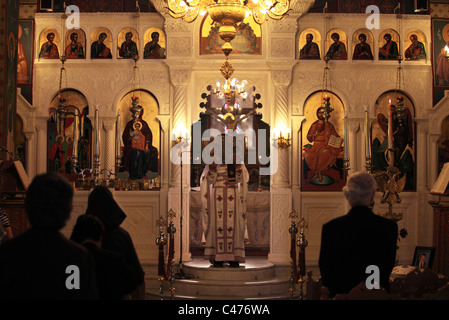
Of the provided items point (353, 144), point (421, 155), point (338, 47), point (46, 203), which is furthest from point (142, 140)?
point (46, 203)

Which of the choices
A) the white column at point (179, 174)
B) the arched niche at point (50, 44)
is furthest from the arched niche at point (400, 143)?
the arched niche at point (50, 44)

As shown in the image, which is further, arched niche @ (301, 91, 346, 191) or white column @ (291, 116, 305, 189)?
arched niche @ (301, 91, 346, 191)

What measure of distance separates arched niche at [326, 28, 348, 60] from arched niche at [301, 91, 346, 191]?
2.55ft

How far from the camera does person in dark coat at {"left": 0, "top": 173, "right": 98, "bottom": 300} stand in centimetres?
360

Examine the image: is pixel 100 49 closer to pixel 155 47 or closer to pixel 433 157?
pixel 155 47

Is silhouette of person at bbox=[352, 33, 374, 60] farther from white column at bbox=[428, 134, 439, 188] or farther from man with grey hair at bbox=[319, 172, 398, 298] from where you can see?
man with grey hair at bbox=[319, 172, 398, 298]

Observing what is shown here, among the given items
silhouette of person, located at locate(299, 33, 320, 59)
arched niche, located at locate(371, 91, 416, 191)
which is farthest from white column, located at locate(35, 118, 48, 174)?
arched niche, located at locate(371, 91, 416, 191)

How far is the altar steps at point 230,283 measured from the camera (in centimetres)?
1112

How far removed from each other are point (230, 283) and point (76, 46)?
5767mm

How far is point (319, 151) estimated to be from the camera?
1347cm

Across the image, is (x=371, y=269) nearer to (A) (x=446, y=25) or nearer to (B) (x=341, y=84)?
(B) (x=341, y=84)

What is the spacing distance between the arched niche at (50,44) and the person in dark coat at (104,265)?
31.9 ft

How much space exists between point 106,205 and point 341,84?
29.6ft

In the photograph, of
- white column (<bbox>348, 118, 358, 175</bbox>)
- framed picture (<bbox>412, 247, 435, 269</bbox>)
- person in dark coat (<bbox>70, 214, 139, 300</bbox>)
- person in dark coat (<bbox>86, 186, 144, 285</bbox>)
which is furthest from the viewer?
white column (<bbox>348, 118, 358, 175</bbox>)
